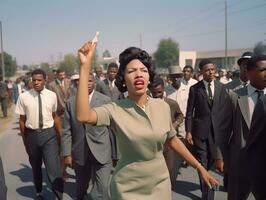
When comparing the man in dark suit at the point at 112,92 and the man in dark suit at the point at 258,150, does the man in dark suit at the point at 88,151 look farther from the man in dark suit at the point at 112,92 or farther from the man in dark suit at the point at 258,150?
the man in dark suit at the point at 258,150

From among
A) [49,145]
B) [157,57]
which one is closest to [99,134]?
[49,145]

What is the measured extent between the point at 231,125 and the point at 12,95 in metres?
24.4

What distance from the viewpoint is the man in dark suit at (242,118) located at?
365 cm

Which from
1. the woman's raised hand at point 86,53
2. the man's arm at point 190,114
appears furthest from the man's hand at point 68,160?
the woman's raised hand at point 86,53

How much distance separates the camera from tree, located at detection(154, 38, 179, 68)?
111500mm

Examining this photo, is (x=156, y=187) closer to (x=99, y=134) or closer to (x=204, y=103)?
(x=99, y=134)

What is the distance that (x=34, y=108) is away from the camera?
550 centimetres

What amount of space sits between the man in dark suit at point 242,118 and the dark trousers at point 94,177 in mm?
1579

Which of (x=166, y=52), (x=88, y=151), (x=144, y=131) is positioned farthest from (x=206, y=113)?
(x=166, y=52)

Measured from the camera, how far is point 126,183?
2662 mm

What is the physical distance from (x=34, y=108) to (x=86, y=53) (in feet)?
10.8

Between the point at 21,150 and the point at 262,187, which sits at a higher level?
the point at 262,187

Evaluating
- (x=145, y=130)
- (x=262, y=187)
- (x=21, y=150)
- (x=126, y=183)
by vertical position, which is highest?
(x=145, y=130)

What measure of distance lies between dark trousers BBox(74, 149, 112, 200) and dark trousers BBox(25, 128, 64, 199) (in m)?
0.43
